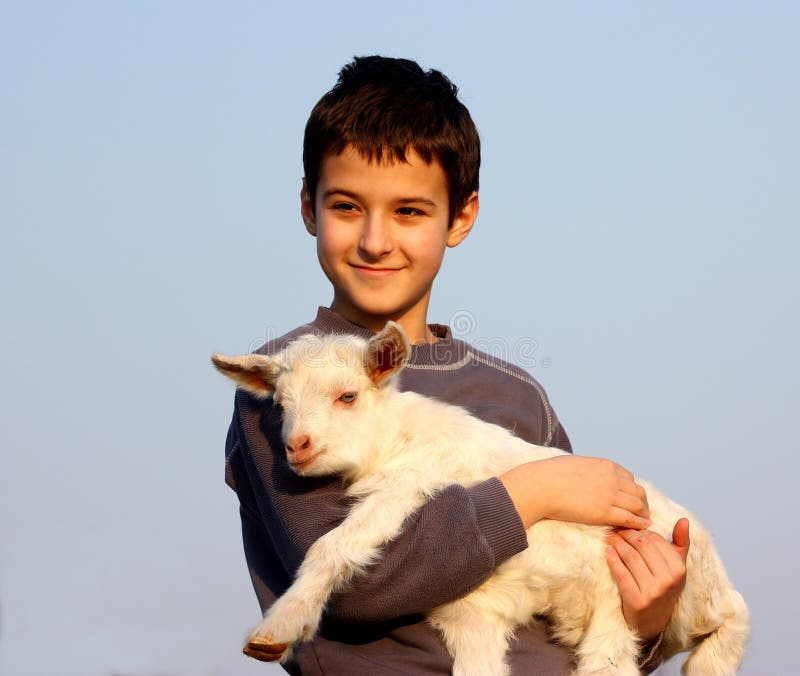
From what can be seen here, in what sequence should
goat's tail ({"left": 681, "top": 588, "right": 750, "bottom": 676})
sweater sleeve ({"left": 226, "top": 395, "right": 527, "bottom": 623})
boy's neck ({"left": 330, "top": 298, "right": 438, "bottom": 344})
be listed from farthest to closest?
boy's neck ({"left": 330, "top": 298, "right": 438, "bottom": 344}) < goat's tail ({"left": 681, "top": 588, "right": 750, "bottom": 676}) < sweater sleeve ({"left": 226, "top": 395, "right": 527, "bottom": 623})

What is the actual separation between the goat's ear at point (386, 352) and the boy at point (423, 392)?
1.44ft

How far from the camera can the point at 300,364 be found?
371 cm

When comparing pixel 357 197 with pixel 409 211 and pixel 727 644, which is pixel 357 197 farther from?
pixel 727 644

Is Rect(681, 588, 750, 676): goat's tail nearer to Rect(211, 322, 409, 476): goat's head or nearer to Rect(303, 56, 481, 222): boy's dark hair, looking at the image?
Rect(211, 322, 409, 476): goat's head

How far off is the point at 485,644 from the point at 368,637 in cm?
47

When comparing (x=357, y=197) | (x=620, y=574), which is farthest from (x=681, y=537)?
(x=357, y=197)

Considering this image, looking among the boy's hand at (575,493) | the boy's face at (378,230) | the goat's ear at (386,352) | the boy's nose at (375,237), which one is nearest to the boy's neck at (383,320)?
the boy's face at (378,230)

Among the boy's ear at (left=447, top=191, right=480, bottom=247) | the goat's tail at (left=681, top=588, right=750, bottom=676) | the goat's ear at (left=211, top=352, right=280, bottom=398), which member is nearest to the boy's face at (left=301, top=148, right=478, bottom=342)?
the boy's ear at (left=447, top=191, right=480, bottom=247)

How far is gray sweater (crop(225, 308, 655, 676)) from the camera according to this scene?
328 cm

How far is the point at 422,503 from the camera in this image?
3.42 m

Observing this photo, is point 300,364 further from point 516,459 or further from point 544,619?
point 544,619

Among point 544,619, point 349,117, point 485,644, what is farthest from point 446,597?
point 349,117

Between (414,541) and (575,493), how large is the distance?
0.66 meters

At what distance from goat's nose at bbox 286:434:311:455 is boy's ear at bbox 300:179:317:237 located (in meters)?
1.27
